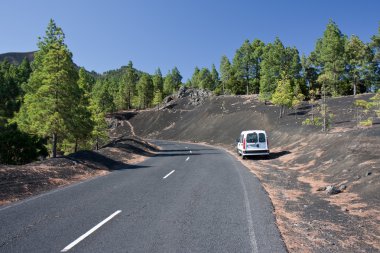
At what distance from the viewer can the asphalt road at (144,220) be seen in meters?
5.89

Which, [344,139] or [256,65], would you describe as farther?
[256,65]

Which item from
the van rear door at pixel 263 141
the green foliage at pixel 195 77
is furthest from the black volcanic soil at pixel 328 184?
the green foliage at pixel 195 77

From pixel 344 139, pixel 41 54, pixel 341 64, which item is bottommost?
pixel 344 139

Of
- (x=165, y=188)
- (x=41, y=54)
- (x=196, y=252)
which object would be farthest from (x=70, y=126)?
(x=196, y=252)

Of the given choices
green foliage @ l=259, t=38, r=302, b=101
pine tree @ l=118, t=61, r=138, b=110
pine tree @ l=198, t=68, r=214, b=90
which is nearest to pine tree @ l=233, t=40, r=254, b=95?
green foliage @ l=259, t=38, r=302, b=101

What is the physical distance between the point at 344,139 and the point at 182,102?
250 ft

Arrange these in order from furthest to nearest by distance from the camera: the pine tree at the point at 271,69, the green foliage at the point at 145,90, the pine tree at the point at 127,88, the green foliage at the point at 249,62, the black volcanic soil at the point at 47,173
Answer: the pine tree at the point at 127,88
the green foliage at the point at 145,90
the green foliage at the point at 249,62
the pine tree at the point at 271,69
the black volcanic soil at the point at 47,173

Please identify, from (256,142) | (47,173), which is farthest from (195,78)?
(47,173)

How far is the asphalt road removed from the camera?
5.89m

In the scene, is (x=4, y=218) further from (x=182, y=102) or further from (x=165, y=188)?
(x=182, y=102)

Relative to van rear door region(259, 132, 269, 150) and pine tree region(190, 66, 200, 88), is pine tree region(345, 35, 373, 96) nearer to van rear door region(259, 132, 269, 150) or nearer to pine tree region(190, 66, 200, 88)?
van rear door region(259, 132, 269, 150)

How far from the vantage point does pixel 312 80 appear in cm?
6956

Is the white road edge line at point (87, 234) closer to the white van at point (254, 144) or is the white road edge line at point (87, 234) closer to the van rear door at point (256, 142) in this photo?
Answer: the white van at point (254, 144)

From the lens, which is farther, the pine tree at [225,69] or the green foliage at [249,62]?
the pine tree at [225,69]
